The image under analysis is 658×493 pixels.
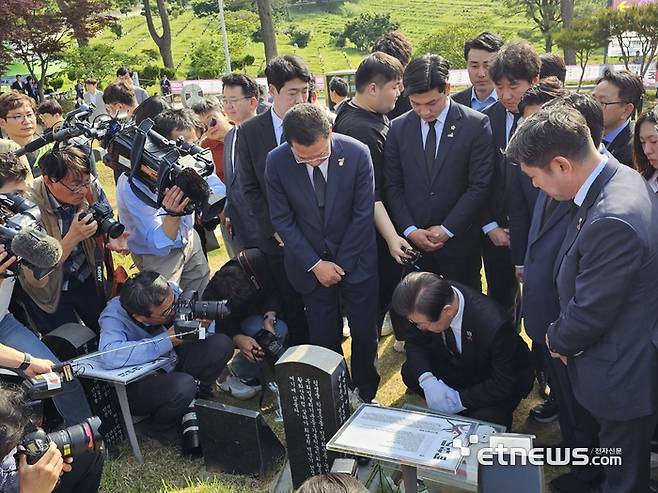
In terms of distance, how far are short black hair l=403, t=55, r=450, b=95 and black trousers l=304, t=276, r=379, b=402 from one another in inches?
42.7

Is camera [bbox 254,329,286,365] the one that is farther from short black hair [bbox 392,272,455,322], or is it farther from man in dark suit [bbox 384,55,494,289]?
man in dark suit [bbox 384,55,494,289]

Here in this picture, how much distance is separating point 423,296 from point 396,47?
241 centimetres

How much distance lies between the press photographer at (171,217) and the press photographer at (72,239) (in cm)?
14

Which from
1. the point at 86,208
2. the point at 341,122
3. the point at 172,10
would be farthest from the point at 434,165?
the point at 172,10

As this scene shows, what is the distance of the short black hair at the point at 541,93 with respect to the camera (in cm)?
320

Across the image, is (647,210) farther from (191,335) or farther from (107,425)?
(107,425)

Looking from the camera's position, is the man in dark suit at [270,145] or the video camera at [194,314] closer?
the video camera at [194,314]

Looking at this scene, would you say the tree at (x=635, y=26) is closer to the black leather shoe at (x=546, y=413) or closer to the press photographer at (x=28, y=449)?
the black leather shoe at (x=546, y=413)

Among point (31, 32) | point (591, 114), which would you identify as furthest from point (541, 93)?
point (31, 32)

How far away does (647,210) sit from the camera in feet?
6.98

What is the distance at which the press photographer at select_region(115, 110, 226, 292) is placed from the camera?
3406 millimetres

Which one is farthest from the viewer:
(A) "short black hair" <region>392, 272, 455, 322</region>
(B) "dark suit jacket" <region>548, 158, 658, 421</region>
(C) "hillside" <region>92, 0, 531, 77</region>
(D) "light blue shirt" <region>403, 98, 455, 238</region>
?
(C) "hillside" <region>92, 0, 531, 77</region>

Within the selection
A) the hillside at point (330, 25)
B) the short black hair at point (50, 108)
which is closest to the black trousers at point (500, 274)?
the short black hair at point (50, 108)

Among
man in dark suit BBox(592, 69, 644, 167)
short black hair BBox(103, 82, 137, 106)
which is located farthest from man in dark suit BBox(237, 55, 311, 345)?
short black hair BBox(103, 82, 137, 106)
